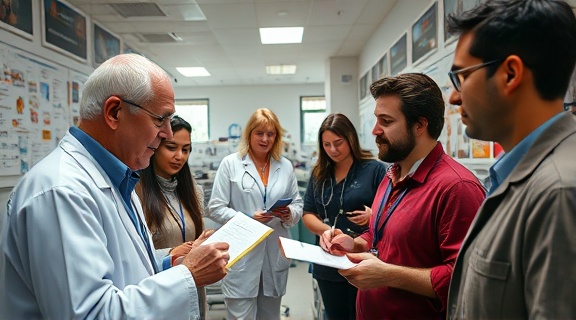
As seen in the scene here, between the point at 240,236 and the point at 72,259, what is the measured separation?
628mm

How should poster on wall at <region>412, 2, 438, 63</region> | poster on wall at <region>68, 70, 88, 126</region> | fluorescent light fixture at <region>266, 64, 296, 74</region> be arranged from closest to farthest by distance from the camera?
poster on wall at <region>412, 2, 438, 63</region>, poster on wall at <region>68, 70, 88, 126</region>, fluorescent light fixture at <region>266, 64, 296, 74</region>

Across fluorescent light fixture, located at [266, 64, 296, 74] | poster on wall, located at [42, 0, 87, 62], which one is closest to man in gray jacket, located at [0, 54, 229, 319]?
poster on wall, located at [42, 0, 87, 62]

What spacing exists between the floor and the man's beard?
240 cm

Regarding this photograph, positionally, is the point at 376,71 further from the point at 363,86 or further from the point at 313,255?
the point at 313,255

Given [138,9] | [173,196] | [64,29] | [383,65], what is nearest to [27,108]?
[64,29]

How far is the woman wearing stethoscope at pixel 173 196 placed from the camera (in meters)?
1.68

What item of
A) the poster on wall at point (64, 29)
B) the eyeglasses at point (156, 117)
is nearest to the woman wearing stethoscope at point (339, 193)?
the eyeglasses at point (156, 117)

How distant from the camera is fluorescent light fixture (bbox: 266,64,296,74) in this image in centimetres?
684

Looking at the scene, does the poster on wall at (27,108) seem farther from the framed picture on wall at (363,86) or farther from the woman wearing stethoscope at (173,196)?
the framed picture on wall at (363,86)

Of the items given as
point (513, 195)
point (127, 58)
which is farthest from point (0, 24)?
point (513, 195)

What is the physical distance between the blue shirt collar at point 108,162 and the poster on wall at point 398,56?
9.95 feet

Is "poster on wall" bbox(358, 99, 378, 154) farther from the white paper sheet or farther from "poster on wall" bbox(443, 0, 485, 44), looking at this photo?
the white paper sheet

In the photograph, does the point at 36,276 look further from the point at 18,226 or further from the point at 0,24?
the point at 0,24

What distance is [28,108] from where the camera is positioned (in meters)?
2.62
